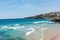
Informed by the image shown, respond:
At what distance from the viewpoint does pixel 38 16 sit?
469ft

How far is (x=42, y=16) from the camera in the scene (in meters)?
136

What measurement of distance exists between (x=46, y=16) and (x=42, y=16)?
5.66 meters

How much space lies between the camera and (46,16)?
131 metres

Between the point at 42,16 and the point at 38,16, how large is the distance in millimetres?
7995

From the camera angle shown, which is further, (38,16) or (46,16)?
(38,16)
